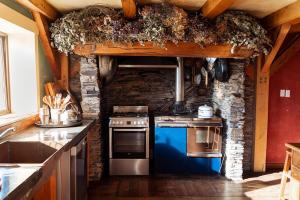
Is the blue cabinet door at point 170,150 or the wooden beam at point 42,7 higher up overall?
the wooden beam at point 42,7

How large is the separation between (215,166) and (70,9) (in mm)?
3030

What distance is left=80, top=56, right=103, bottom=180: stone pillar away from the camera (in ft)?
12.5

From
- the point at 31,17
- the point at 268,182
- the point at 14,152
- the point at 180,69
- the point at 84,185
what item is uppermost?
the point at 31,17

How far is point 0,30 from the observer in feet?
9.52

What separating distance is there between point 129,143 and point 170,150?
0.63 meters

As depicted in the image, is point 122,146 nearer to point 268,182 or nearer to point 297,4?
point 268,182

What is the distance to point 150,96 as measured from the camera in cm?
481

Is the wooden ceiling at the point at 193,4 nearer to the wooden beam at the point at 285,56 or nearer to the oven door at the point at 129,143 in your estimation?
the wooden beam at the point at 285,56

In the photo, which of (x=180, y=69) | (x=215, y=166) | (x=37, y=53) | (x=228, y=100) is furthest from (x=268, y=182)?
(x=37, y=53)

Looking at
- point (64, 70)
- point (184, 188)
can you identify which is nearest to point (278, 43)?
point (184, 188)

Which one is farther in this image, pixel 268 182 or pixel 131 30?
pixel 268 182

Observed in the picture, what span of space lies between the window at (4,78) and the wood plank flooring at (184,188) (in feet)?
4.83

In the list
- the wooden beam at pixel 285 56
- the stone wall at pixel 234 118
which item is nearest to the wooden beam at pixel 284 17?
the stone wall at pixel 234 118

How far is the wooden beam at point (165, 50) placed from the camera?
3.42 metres
